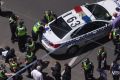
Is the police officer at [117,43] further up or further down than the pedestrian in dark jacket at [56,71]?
further up

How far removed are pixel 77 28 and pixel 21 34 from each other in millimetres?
3073

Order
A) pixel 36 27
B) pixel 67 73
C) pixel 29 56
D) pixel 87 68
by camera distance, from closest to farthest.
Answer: pixel 67 73
pixel 87 68
pixel 29 56
pixel 36 27

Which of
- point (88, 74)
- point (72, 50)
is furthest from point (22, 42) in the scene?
point (88, 74)

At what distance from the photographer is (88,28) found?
76.0 feet

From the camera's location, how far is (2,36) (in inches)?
967

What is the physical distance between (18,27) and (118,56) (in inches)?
220

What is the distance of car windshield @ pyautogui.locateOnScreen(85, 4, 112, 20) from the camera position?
23.7 meters

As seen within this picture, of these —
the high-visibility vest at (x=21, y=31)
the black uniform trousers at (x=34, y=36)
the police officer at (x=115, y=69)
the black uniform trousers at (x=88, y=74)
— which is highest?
the high-visibility vest at (x=21, y=31)

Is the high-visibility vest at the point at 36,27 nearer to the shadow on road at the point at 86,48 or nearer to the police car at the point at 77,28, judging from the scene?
the police car at the point at 77,28

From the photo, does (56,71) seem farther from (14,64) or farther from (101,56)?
(101,56)

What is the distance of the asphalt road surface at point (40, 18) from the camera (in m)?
22.8

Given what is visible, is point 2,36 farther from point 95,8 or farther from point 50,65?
point 95,8

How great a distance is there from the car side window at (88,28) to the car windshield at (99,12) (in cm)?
35

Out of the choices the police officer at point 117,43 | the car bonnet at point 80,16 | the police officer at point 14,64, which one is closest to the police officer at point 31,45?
the police officer at point 14,64
